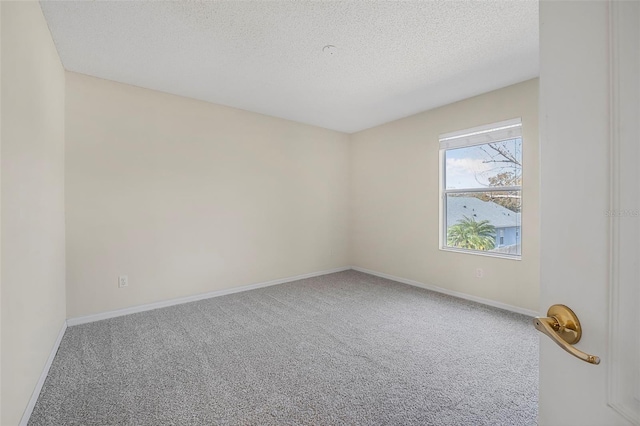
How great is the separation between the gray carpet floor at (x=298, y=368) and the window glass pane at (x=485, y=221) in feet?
2.54

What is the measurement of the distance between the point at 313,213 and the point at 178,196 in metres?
2.07

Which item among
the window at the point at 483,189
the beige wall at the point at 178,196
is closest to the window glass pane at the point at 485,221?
the window at the point at 483,189

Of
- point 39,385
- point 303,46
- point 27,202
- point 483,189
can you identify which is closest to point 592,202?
point 303,46

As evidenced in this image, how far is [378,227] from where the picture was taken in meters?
4.65

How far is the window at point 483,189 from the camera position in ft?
10.4

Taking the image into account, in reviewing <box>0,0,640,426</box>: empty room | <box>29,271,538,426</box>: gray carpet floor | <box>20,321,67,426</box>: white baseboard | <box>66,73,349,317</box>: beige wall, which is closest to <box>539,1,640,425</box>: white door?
<box>0,0,640,426</box>: empty room

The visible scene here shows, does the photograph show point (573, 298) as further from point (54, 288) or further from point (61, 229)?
point (61, 229)

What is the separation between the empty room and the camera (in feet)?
1.62

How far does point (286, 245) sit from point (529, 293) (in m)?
3.09

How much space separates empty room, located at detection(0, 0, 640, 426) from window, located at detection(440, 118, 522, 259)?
0.03 m

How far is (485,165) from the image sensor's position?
343 cm

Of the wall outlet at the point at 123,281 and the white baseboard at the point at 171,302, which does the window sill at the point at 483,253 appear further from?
the wall outlet at the point at 123,281

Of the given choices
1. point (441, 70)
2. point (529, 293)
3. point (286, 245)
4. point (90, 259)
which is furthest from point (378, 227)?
point (90, 259)

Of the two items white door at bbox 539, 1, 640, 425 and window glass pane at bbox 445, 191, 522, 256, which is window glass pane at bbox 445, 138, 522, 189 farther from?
white door at bbox 539, 1, 640, 425
